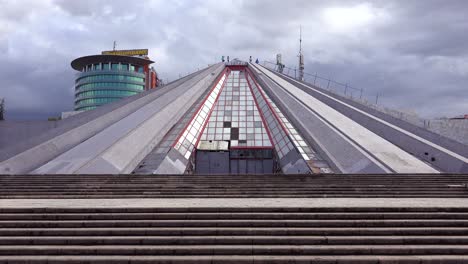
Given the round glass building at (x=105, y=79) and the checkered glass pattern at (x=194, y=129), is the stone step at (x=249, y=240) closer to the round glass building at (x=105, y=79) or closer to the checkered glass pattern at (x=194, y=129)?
the checkered glass pattern at (x=194, y=129)

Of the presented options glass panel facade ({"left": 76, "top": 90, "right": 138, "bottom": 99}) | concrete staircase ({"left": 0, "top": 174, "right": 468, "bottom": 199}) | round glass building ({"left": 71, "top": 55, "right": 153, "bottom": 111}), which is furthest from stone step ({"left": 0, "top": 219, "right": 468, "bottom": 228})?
round glass building ({"left": 71, "top": 55, "right": 153, "bottom": 111})

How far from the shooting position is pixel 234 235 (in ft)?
20.1

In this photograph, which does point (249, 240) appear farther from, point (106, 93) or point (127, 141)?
point (106, 93)

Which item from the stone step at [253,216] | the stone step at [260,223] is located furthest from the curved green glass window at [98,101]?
the stone step at [260,223]

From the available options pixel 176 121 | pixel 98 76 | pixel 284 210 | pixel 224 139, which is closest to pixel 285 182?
pixel 284 210

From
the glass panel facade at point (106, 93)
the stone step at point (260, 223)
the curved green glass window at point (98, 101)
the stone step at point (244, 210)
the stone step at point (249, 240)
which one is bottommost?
the stone step at point (249, 240)

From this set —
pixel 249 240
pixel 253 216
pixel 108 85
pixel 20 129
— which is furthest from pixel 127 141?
pixel 108 85

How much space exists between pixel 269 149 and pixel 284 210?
11.4 m

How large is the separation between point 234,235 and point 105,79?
56.7 metres

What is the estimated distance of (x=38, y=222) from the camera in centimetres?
645

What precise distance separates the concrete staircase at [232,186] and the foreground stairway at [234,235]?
10.7 feet

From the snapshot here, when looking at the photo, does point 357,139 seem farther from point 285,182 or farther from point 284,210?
point 284,210

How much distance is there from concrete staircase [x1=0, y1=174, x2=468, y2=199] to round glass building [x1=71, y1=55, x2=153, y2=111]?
48708 mm

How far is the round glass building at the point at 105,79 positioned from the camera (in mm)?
58625
